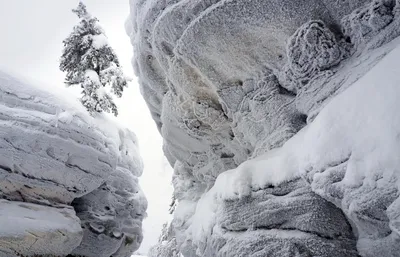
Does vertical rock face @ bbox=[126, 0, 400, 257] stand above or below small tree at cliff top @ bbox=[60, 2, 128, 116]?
below

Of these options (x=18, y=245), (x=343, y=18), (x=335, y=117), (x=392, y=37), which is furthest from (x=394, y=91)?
(x=18, y=245)

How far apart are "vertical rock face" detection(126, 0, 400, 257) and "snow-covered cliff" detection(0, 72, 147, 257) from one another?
11.9 ft

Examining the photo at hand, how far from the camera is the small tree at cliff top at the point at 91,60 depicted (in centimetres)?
1174

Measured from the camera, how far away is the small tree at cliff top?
38.5ft

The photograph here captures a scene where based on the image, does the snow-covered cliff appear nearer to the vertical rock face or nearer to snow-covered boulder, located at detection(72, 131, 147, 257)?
snow-covered boulder, located at detection(72, 131, 147, 257)

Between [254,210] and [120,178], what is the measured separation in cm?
714

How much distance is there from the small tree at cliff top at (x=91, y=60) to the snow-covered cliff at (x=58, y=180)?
2041 mm

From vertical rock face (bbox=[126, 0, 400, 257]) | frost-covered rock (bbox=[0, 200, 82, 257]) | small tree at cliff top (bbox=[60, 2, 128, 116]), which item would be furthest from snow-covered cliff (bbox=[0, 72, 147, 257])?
vertical rock face (bbox=[126, 0, 400, 257])

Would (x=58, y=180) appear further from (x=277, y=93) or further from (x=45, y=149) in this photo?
(x=277, y=93)

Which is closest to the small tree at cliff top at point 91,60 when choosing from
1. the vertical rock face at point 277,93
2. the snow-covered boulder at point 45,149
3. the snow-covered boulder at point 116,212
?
the snow-covered boulder at point 116,212

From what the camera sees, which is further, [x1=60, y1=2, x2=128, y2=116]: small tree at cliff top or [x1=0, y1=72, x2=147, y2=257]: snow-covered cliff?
[x1=60, y1=2, x2=128, y2=116]: small tree at cliff top

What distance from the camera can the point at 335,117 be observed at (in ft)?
10.1

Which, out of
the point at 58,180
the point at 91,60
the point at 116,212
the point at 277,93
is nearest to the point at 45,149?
the point at 58,180

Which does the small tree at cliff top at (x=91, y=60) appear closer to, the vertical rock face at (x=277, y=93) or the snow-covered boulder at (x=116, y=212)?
the snow-covered boulder at (x=116, y=212)
